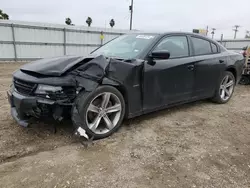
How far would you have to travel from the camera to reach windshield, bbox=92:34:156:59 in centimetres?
367

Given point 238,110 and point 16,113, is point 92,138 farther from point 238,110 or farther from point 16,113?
point 238,110

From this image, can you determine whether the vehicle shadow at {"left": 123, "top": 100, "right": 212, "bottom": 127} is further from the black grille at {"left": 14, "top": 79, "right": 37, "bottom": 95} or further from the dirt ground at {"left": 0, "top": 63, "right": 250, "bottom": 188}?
the black grille at {"left": 14, "top": 79, "right": 37, "bottom": 95}

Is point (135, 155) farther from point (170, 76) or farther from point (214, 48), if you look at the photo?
point (214, 48)

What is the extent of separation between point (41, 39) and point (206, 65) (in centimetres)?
1209

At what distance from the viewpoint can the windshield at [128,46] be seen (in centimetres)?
367

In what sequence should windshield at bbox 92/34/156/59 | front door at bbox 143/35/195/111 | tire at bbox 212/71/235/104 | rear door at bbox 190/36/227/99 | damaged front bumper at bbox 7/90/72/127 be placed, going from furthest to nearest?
tire at bbox 212/71/235/104, rear door at bbox 190/36/227/99, windshield at bbox 92/34/156/59, front door at bbox 143/35/195/111, damaged front bumper at bbox 7/90/72/127

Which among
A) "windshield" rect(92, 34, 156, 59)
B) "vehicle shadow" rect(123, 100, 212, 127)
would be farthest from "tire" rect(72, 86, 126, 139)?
"windshield" rect(92, 34, 156, 59)

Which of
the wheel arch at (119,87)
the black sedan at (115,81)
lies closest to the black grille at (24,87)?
the black sedan at (115,81)

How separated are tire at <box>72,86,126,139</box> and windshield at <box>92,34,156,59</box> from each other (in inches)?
30.3

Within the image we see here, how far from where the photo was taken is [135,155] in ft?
9.20

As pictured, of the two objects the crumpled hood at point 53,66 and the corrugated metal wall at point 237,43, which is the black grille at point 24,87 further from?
the corrugated metal wall at point 237,43

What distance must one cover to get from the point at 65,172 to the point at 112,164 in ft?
1.72

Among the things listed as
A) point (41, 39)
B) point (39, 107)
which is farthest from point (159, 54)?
point (41, 39)

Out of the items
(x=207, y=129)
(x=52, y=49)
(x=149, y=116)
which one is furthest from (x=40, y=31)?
(x=207, y=129)
